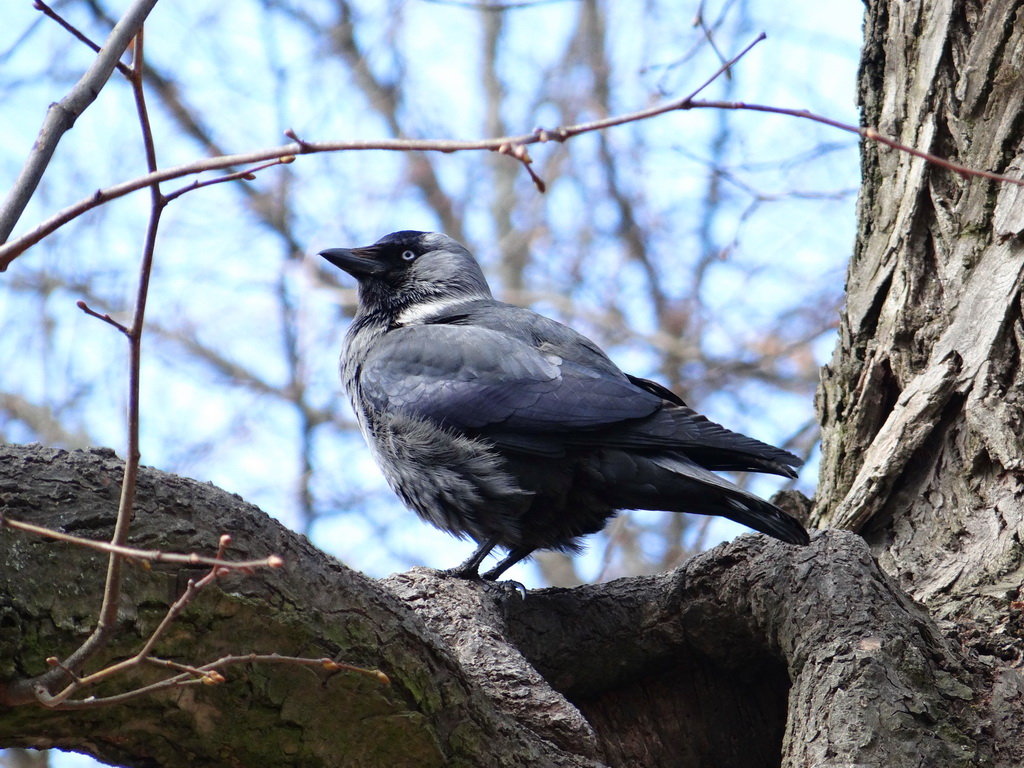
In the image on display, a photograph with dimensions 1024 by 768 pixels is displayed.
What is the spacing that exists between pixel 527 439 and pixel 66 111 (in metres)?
2.48

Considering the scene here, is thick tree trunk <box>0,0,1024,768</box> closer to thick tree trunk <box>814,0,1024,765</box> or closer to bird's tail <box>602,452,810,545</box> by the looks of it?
thick tree trunk <box>814,0,1024,765</box>

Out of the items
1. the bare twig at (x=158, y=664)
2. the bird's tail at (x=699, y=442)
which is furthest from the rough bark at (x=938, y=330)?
the bare twig at (x=158, y=664)

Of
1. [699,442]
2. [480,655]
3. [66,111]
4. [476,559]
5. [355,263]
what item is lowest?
[480,655]

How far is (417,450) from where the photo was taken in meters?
4.22

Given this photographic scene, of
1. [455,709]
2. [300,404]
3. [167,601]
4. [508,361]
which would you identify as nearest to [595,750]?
[455,709]

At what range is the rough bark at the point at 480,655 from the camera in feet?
7.17

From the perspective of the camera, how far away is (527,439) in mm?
4070

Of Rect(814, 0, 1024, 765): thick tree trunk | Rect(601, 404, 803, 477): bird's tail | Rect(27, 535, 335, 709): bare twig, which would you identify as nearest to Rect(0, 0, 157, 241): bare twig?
Rect(27, 535, 335, 709): bare twig

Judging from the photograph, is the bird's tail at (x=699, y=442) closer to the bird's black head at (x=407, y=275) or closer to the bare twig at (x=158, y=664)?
the bird's black head at (x=407, y=275)

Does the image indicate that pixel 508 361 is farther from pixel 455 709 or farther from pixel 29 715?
pixel 29 715

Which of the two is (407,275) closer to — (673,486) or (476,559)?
→ (476,559)

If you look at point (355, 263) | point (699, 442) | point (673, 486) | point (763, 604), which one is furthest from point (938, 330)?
point (355, 263)

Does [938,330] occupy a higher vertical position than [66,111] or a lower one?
higher

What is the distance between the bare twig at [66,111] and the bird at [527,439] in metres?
2.20
